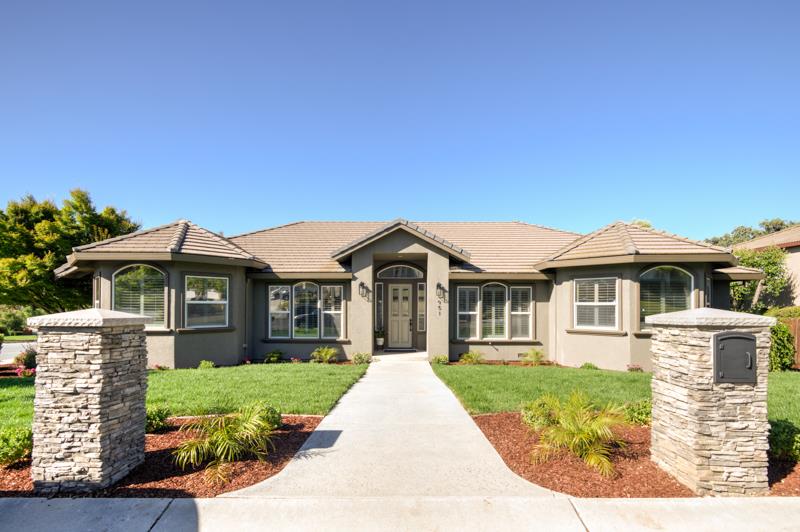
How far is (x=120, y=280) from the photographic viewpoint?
11.8 metres

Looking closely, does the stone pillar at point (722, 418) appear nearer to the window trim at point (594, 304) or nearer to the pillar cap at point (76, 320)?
the pillar cap at point (76, 320)

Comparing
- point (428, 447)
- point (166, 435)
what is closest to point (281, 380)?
point (166, 435)

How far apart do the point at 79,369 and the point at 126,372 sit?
0.46m

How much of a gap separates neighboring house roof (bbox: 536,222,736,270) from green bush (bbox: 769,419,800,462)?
6902 millimetres

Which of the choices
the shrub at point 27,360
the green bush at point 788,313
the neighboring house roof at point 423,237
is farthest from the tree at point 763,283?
the shrub at point 27,360

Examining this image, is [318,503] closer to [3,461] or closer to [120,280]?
[3,461]

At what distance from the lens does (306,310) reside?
14109mm

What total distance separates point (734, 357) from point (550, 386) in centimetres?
528

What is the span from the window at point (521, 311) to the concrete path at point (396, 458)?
684cm

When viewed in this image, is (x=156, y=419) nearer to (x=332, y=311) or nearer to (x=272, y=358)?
(x=272, y=358)

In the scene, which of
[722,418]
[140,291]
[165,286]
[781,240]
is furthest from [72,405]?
[781,240]

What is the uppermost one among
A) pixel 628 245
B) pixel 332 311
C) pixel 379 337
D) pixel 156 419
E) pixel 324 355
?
pixel 628 245

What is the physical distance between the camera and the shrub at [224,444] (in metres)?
4.60

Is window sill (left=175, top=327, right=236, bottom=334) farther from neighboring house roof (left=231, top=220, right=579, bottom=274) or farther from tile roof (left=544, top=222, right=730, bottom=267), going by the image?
tile roof (left=544, top=222, right=730, bottom=267)
